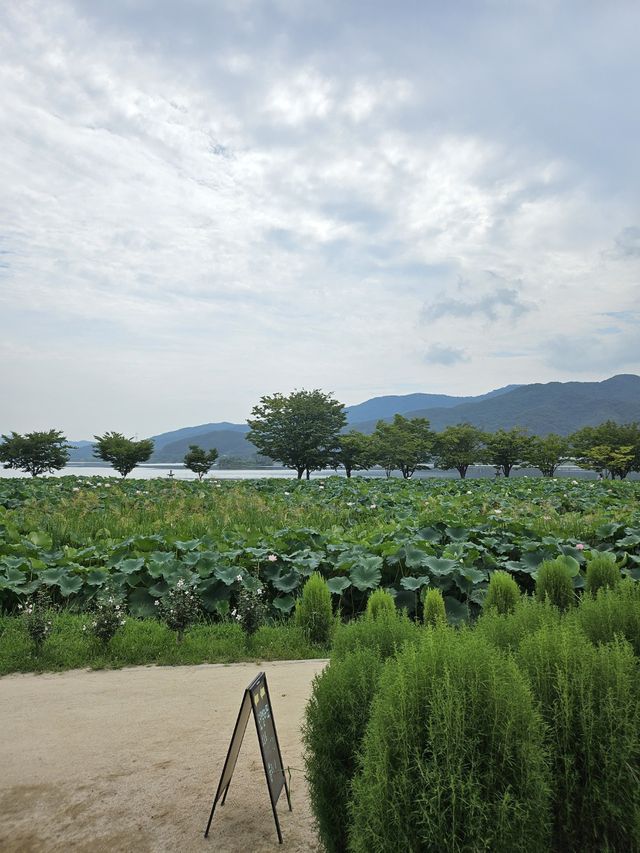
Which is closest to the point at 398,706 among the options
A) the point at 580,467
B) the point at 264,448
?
the point at 264,448

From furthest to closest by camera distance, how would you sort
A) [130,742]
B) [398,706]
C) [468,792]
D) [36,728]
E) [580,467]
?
[580,467] → [36,728] → [130,742] → [398,706] → [468,792]

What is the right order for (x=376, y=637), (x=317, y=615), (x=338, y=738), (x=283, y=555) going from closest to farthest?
(x=338, y=738)
(x=376, y=637)
(x=317, y=615)
(x=283, y=555)

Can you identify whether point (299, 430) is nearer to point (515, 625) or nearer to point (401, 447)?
point (401, 447)

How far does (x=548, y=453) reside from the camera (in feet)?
143

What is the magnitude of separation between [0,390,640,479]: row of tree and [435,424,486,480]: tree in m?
0.08

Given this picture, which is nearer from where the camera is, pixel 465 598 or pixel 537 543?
pixel 465 598

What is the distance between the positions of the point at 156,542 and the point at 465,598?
15.8ft

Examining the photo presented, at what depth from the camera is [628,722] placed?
2410 mm

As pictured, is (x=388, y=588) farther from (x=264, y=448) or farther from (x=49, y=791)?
(x=264, y=448)

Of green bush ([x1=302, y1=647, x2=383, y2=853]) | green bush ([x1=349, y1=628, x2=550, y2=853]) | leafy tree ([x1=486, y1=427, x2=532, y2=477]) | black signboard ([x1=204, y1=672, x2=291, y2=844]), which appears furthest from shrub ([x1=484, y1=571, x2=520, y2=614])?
leafy tree ([x1=486, y1=427, x2=532, y2=477])

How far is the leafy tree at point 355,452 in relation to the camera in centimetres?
4428

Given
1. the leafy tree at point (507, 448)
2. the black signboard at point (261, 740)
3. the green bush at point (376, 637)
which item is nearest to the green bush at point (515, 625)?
the green bush at point (376, 637)

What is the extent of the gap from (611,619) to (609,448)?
44.3 meters

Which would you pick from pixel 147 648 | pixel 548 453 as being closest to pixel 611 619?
pixel 147 648
